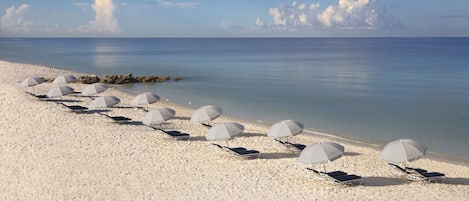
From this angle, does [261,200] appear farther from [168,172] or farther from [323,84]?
[323,84]

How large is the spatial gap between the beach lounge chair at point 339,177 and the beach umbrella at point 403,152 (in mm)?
1247

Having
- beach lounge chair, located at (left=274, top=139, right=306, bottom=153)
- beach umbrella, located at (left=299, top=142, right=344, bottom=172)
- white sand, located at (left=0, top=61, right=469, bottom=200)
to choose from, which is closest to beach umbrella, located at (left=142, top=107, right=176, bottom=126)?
white sand, located at (left=0, top=61, right=469, bottom=200)

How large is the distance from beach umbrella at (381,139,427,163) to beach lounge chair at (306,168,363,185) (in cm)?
125

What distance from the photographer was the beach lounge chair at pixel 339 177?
1484 centimetres

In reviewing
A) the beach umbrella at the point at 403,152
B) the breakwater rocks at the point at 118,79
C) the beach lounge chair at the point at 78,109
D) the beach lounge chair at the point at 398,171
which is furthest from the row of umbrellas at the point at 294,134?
the breakwater rocks at the point at 118,79

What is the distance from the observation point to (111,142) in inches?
798

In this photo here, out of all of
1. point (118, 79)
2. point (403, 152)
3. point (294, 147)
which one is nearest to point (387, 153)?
point (403, 152)

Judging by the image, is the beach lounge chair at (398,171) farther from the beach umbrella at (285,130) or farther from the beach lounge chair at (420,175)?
the beach umbrella at (285,130)

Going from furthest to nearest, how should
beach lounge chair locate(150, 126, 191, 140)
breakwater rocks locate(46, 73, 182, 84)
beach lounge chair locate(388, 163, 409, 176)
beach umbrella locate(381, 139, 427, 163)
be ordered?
breakwater rocks locate(46, 73, 182, 84), beach lounge chair locate(150, 126, 191, 140), beach lounge chair locate(388, 163, 409, 176), beach umbrella locate(381, 139, 427, 163)

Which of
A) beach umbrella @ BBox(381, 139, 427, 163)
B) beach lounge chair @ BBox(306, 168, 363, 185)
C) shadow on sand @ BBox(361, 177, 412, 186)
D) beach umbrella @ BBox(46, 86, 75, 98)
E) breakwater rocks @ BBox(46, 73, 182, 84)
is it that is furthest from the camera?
breakwater rocks @ BBox(46, 73, 182, 84)

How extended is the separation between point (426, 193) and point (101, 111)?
19.3 metres

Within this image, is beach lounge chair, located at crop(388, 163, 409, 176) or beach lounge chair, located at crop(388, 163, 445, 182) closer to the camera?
beach lounge chair, located at crop(388, 163, 445, 182)

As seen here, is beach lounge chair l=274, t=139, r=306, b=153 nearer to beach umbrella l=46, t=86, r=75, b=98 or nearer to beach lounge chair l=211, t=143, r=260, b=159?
beach lounge chair l=211, t=143, r=260, b=159

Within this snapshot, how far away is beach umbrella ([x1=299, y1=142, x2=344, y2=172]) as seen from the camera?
14.7 metres
